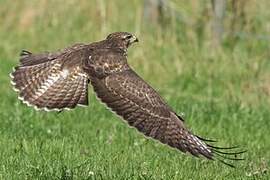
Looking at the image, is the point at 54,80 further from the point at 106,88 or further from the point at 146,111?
the point at 146,111

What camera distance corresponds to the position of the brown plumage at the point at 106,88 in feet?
19.6

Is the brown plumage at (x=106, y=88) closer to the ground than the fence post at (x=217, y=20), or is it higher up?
closer to the ground

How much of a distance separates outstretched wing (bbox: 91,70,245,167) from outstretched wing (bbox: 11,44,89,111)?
0.22 metres

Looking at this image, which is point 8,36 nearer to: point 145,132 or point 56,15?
point 56,15

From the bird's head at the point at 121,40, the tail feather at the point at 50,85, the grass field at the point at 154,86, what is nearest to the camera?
the tail feather at the point at 50,85

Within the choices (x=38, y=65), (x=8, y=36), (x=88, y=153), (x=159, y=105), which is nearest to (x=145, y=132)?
(x=159, y=105)

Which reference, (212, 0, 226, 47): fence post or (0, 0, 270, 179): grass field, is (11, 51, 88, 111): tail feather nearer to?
(0, 0, 270, 179): grass field

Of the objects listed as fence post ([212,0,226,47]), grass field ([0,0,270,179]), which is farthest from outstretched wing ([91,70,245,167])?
fence post ([212,0,226,47])

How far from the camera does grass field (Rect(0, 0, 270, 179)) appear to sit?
295 inches

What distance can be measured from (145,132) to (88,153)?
81.7 inches

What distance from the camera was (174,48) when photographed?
1272 centimetres

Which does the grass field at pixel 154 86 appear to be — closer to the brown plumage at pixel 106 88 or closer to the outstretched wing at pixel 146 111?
the brown plumage at pixel 106 88

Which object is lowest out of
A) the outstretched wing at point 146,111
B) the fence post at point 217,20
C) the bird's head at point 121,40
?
the outstretched wing at point 146,111

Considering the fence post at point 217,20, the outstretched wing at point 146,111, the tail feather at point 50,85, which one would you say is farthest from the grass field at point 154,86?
the outstretched wing at point 146,111
